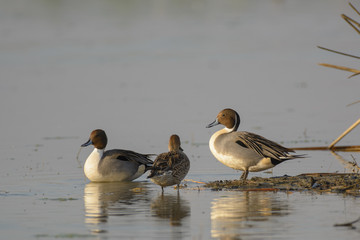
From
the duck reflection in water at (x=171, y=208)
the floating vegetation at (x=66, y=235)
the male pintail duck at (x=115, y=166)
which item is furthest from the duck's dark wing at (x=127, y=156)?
the floating vegetation at (x=66, y=235)

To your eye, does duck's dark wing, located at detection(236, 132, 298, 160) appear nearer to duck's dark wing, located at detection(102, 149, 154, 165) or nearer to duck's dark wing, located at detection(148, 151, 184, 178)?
duck's dark wing, located at detection(148, 151, 184, 178)

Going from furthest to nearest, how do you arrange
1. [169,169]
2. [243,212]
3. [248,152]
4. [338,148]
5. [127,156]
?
1. [338,148]
2. [127,156]
3. [248,152]
4. [169,169]
5. [243,212]

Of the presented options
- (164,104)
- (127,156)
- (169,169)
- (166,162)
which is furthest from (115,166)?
(164,104)

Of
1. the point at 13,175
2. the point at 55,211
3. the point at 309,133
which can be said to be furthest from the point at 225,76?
the point at 55,211

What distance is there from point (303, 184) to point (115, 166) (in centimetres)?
262

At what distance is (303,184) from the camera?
27.8ft

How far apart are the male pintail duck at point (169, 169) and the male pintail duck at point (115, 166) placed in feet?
3.21

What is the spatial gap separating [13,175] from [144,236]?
12.8ft

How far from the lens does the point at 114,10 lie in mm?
32812

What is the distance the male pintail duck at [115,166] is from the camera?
9.78m

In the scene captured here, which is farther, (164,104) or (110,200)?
(164,104)

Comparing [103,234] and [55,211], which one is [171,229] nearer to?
[103,234]

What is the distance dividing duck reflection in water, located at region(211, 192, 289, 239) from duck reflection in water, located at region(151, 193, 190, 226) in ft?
0.96

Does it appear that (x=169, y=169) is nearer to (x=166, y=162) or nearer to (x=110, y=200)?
(x=166, y=162)
